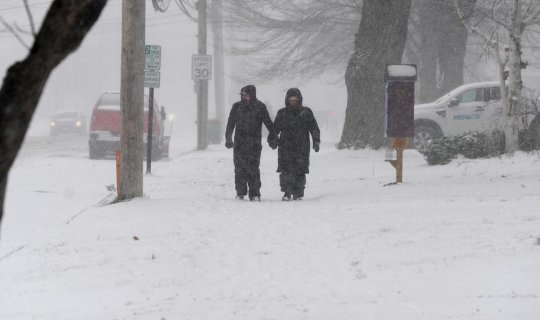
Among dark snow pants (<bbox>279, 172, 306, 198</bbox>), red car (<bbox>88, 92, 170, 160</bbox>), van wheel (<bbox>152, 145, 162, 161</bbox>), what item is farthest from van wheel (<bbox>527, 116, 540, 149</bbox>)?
van wheel (<bbox>152, 145, 162, 161</bbox>)

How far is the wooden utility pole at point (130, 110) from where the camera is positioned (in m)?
11.8

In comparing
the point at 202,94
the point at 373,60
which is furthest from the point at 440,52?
the point at 373,60

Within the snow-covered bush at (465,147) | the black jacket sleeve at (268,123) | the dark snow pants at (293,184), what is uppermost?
the black jacket sleeve at (268,123)

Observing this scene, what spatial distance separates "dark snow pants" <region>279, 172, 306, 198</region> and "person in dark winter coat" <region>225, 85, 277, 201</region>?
1.14ft

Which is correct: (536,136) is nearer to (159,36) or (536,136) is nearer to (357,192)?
(357,192)

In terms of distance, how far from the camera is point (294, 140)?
40.0ft

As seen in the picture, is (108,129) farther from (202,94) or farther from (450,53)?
(450,53)

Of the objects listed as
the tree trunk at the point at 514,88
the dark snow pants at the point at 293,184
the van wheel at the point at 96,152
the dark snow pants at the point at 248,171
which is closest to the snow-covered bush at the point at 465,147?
the tree trunk at the point at 514,88

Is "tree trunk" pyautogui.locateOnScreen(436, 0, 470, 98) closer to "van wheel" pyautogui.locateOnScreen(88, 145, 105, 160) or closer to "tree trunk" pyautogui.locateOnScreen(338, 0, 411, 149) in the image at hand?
"tree trunk" pyautogui.locateOnScreen(338, 0, 411, 149)

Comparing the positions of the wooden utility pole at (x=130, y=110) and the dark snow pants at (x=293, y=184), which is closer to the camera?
the wooden utility pole at (x=130, y=110)

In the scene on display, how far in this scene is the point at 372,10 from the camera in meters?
18.4

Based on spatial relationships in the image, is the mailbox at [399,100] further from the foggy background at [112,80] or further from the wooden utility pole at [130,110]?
the foggy background at [112,80]

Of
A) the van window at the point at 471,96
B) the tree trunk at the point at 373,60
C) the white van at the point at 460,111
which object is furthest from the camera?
the van window at the point at 471,96

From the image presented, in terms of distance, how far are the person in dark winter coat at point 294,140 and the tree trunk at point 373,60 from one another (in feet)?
21.3
